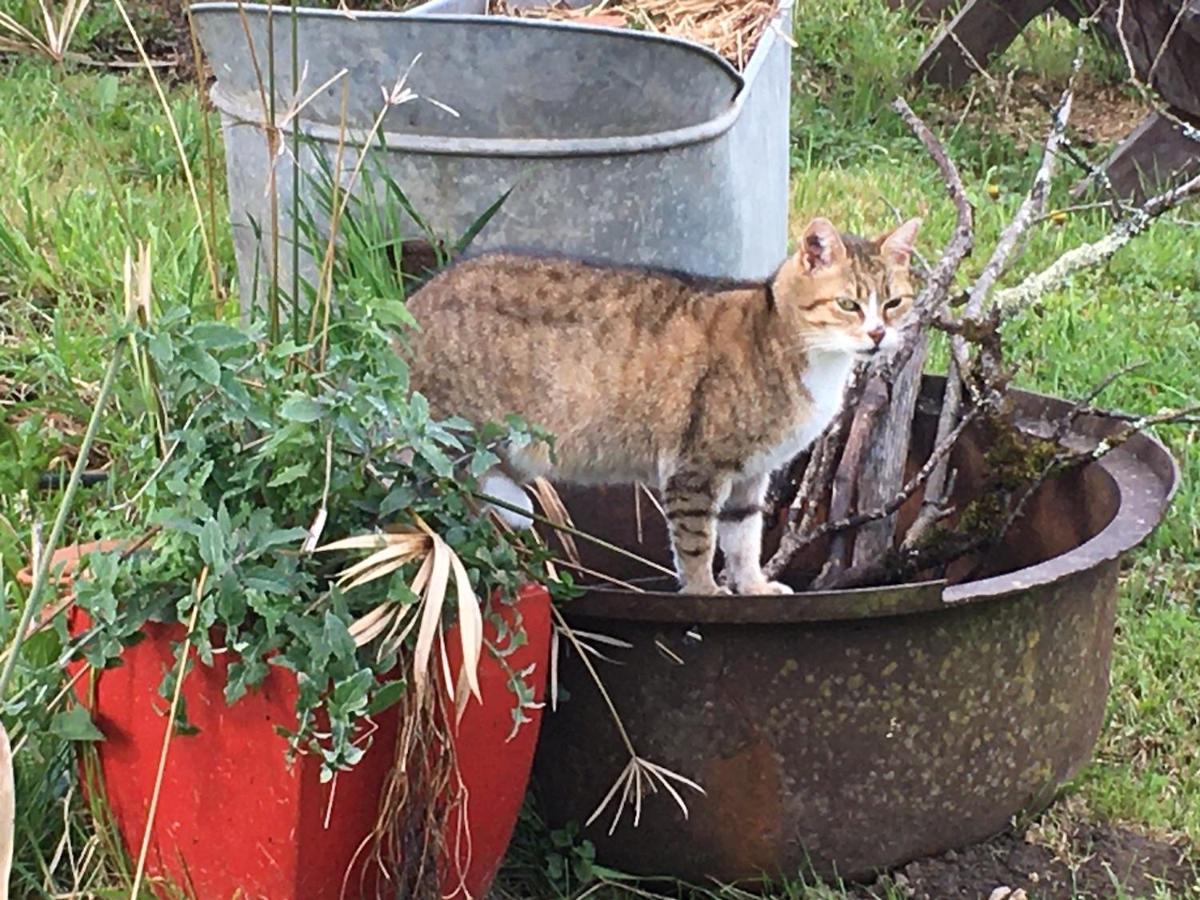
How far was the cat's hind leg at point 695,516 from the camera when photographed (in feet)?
8.36

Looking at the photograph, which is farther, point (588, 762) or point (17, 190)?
point (17, 190)

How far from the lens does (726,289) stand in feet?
8.92

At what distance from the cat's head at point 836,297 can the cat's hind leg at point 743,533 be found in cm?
27

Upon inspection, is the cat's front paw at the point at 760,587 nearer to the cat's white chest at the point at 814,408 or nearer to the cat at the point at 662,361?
the cat at the point at 662,361

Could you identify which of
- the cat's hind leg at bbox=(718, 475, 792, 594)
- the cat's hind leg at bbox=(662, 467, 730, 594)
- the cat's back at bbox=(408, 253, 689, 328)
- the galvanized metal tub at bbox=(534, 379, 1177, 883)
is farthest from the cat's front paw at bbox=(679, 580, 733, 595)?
the cat's back at bbox=(408, 253, 689, 328)

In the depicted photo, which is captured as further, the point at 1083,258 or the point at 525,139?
the point at 525,139

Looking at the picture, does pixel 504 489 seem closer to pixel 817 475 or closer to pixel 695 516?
pixel 695 516

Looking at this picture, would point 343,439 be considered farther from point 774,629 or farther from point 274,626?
point 774,629

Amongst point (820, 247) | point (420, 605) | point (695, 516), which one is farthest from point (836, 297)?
point (420, 605)

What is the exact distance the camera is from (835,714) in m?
2.28

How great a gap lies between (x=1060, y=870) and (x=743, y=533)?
0.72m

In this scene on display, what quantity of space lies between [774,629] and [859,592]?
133mm

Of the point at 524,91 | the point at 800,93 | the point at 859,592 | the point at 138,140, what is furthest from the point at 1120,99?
the point at 859,592

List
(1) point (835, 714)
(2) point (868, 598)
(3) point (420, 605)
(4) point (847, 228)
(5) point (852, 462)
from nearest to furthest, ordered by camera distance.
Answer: (3) point (420, 605)
(2) point (868, 598)
(1) point (835, 714)
(5) point (852, 462)
(4) point (847, 228)
